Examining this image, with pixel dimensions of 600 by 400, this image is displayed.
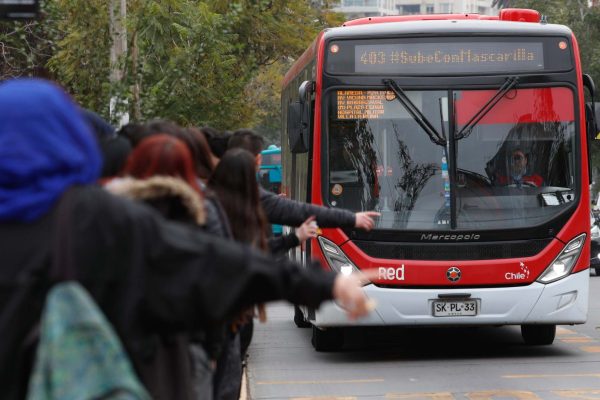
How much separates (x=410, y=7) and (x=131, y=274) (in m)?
181

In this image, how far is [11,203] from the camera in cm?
331

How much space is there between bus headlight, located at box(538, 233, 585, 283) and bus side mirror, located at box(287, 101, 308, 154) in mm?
2483

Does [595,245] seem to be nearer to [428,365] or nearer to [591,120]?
[591,120]

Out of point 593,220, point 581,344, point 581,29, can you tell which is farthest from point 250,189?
point 581,29

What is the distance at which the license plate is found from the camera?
1211 cm

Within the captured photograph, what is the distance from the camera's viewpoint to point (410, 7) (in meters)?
182

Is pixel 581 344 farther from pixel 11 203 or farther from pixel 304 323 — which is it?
pixel 11 203

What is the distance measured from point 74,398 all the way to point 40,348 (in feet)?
0.51

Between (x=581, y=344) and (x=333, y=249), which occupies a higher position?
(x=333, y=249)

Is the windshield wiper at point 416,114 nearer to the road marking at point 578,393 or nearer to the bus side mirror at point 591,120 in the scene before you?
the bus side mirror at point 591,120

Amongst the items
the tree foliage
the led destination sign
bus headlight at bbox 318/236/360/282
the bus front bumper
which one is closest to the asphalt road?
the bus front bumper

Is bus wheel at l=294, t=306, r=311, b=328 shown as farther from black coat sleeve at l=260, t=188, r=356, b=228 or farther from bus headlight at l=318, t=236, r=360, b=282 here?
black coat sleeve at l=260, t=188, r=356, b=228

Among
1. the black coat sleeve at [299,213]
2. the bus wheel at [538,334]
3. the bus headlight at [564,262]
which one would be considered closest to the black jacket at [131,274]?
the black coat sleeve at [299,213]

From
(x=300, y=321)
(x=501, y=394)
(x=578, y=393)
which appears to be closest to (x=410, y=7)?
(x=300, y=321)
